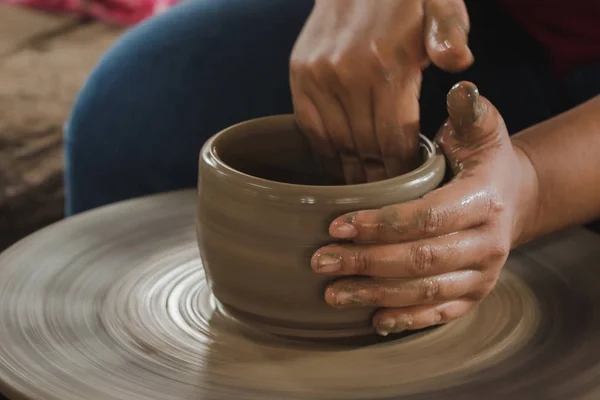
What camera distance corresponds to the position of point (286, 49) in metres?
1.40

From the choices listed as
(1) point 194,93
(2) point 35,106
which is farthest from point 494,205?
(2) point 35,106

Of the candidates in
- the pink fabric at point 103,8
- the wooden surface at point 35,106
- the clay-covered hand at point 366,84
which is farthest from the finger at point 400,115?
the pink fabric at point 103,8

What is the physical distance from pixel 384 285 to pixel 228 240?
0.16 meters

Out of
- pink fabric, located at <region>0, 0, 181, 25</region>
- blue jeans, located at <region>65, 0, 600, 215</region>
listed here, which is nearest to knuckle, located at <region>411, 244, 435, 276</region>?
blue jeans, located at <region>65, 0, 600, 215</region>

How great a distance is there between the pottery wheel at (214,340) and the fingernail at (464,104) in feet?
0.65

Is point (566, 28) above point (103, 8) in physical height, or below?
above

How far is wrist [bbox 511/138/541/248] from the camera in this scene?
0.98 m

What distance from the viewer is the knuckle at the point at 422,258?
32.4 inches

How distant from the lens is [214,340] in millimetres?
868

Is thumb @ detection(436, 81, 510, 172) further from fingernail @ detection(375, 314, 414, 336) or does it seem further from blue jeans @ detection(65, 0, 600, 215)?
blue jeans @ detection(65, 0, 600, 215)

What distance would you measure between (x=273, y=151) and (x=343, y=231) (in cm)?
24

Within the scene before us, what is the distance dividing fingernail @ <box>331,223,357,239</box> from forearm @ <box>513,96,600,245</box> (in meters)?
0.29

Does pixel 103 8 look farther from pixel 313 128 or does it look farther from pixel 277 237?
pixel 277 237

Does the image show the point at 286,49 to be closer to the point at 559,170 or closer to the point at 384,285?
the point at 559,170
